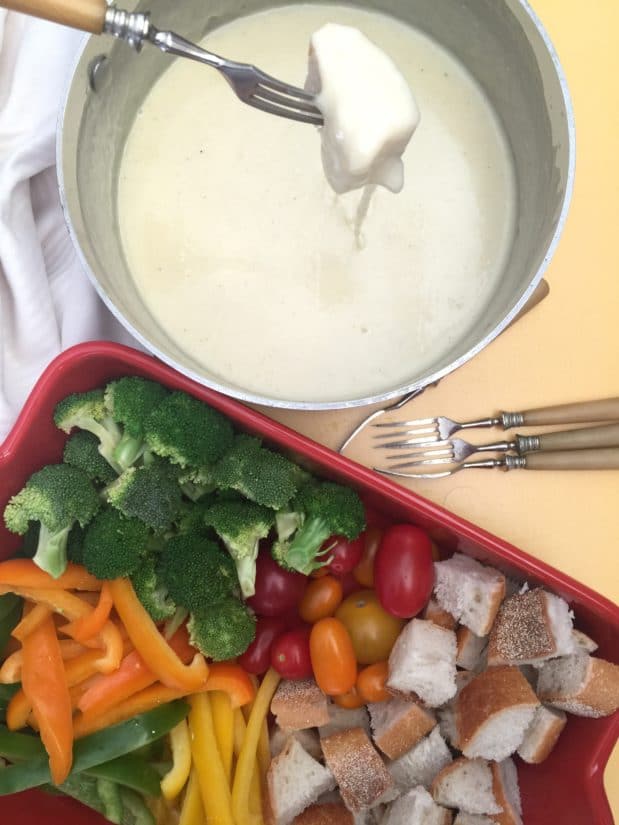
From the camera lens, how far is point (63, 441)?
1285 millimetres

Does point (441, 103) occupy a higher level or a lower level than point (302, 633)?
higher

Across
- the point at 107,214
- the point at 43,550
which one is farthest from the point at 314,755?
the point at 107,214

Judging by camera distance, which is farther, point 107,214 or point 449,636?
point 449,636

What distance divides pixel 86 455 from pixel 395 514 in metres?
0.54

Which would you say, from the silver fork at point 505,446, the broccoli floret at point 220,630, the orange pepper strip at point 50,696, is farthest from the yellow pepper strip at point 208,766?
the silver fork at point 505,446

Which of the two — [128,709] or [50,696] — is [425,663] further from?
[50,696]

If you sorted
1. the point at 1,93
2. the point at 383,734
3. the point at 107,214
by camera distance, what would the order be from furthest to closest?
the point at 383,734, the point at 1,93, the point at 107,214

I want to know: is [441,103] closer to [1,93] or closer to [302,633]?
[1,93]

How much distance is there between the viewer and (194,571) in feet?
4.18

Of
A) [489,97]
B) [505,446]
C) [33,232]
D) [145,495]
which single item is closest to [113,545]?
[145,495]

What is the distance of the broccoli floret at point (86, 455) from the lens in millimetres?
1265

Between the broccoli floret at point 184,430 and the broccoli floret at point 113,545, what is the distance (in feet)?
0.46

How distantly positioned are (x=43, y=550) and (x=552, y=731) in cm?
91

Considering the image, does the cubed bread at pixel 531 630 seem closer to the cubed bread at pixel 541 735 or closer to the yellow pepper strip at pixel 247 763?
the cubed bread at pixel 541 735
